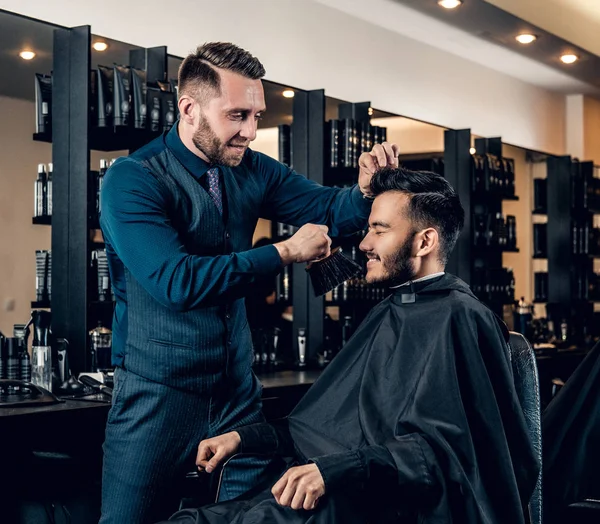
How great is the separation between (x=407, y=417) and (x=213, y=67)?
925 mm

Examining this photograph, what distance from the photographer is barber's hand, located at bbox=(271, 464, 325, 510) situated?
1740mm

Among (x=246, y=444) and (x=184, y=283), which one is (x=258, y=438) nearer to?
(x=246, y=444)

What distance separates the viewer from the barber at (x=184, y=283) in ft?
6.31

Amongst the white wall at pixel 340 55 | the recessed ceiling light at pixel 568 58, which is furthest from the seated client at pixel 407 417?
the recessed ceiling light at pixel 568 58

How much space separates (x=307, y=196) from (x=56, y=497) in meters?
1.52

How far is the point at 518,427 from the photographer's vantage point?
81.3 inches

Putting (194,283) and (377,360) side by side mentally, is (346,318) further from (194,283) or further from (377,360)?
(194,283)

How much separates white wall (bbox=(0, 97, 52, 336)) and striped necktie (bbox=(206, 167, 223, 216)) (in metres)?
1.72

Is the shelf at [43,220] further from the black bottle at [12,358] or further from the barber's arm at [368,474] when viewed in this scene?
the barber's arm at [368,474]

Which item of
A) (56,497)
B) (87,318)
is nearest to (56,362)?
(87,318)

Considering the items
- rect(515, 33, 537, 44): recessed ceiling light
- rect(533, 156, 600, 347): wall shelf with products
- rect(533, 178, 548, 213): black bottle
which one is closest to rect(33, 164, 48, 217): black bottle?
rect(515, 33, 537, 44): recessed ceiling light

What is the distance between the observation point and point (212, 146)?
6.86 feet

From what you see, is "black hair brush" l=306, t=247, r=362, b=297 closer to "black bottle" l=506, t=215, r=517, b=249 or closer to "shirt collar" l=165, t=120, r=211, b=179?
"shirt collar" l=165, t=120, r=211, b=179

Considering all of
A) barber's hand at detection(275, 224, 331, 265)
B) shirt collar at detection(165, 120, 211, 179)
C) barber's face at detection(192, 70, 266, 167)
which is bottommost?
barber's hand at detection(275, 224, 331, 265)
